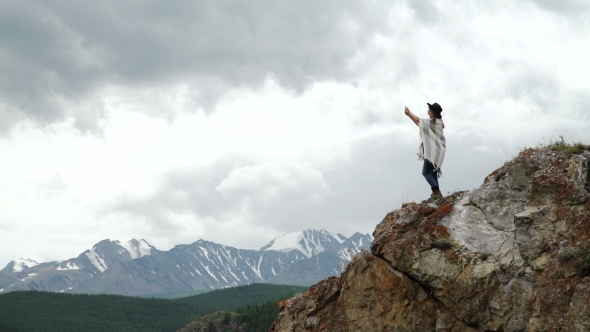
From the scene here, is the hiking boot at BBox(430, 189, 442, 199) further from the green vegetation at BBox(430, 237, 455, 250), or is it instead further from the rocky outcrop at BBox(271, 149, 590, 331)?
the green vegetation at BBox(430, 237, 455, 250)

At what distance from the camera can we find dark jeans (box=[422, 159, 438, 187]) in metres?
18.2

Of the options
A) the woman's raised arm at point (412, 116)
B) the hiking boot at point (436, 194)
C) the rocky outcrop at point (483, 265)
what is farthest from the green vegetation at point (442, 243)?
the woman's raised arm at point (412, 116)

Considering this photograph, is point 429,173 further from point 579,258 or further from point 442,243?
point 579,258

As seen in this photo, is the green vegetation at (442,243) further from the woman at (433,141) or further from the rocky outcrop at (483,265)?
the woman at (433,141)

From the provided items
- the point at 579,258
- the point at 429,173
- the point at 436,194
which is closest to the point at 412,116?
the point at 429,173

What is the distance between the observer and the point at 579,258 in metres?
13.5

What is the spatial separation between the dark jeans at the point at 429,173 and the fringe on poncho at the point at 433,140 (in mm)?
167

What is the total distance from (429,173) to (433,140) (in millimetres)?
1079

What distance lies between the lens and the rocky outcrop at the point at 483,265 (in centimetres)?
1385

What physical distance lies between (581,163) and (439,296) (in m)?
5.25

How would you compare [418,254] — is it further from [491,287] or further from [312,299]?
[312,299]

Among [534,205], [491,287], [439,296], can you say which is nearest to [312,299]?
[439,296]

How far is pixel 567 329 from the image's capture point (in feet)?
42.8

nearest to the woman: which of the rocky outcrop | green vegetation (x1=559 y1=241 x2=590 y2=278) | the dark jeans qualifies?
the dark jeans
